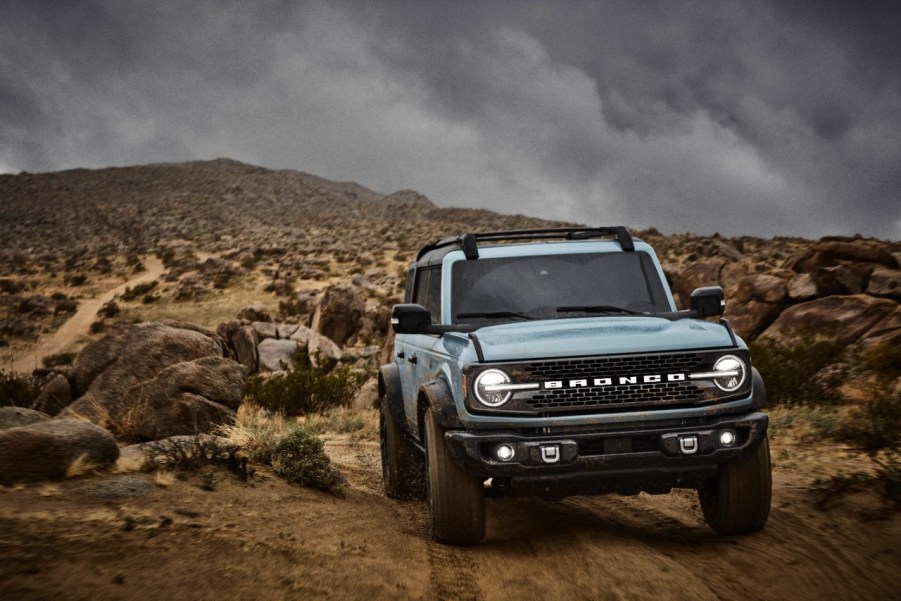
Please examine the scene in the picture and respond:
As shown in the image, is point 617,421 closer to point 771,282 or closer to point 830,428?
point 830,428

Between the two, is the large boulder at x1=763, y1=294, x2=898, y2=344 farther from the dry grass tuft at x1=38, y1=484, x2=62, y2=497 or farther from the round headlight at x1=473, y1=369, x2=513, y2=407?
the dry grass tuft at x1=38, y1=484, x2=62, y2=497

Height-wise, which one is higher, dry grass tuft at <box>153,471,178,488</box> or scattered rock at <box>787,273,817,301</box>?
scattered rock at <box>787,273,817,301</box>

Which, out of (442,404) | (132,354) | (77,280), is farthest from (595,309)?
(77,280)

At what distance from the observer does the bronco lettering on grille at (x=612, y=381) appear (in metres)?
4.32

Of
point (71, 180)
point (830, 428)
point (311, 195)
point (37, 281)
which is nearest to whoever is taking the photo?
point (830, 428)

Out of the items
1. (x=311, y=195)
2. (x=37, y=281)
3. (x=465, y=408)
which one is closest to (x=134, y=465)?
(x=465, y=408)

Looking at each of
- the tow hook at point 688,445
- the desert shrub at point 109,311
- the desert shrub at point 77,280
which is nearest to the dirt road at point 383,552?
the tow hook at point 688,445

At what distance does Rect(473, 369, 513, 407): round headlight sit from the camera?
171 inches

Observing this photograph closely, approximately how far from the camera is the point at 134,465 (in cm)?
564

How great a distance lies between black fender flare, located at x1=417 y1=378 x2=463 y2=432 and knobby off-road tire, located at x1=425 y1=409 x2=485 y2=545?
9 cm

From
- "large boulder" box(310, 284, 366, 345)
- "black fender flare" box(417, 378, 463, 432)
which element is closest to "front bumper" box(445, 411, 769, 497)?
"black fender flare" box(417, 378, 463, 432)

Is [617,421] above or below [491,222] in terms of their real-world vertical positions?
below

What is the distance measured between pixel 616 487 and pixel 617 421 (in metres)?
0.41

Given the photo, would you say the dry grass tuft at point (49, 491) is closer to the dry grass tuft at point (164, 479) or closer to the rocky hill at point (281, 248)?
the dry grass tuft at point (164, 479)
